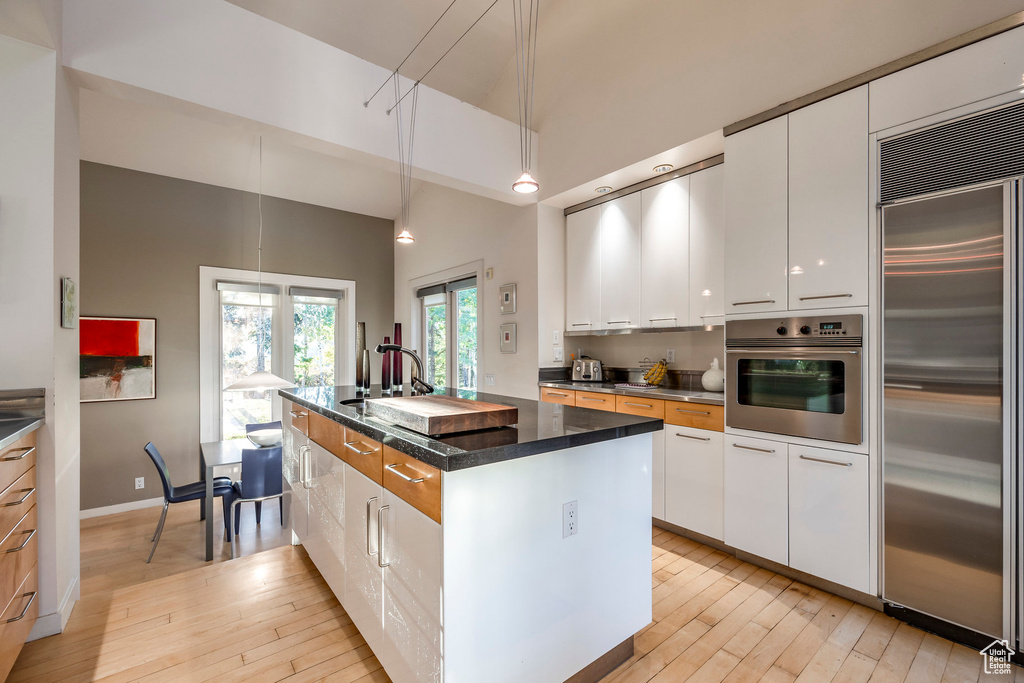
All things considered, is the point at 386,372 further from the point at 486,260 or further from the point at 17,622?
the point at 486,260

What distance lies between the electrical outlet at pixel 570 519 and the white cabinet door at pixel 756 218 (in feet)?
5.66

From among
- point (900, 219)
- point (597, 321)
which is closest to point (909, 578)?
point (900, 219)

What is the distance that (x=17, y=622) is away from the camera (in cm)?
169

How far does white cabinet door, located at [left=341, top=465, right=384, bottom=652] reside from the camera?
5.41 feet

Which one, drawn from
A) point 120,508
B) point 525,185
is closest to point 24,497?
point 525,185

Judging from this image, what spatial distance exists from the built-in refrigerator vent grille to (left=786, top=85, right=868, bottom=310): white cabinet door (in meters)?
0.11

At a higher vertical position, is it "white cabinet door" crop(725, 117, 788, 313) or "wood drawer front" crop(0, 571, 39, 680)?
"white cabinet door" crop(725, 117, 788, 313)

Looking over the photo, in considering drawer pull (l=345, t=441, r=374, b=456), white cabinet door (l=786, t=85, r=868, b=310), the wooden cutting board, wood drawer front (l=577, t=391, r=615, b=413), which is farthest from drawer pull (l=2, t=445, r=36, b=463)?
white cabinet door (l=786, t=85, r=868, b=310)

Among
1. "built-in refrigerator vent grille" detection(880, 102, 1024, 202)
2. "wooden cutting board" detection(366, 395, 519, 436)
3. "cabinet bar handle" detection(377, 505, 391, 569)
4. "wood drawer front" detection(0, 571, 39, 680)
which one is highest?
"built-in refrigerator vent grille" detection(880, 102, 1024, 202)

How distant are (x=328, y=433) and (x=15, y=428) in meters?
1.09

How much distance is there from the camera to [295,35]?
276cm

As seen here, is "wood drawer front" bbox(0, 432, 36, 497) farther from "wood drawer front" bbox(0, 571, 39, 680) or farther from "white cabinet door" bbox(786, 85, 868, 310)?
"white cabinet door" bbox(786, 85, 868, 310)

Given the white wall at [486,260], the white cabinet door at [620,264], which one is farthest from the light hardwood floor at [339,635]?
the white wall at [486,260]

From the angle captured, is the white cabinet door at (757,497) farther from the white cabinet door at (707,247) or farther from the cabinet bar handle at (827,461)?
the white cabinet door at (707,247)
